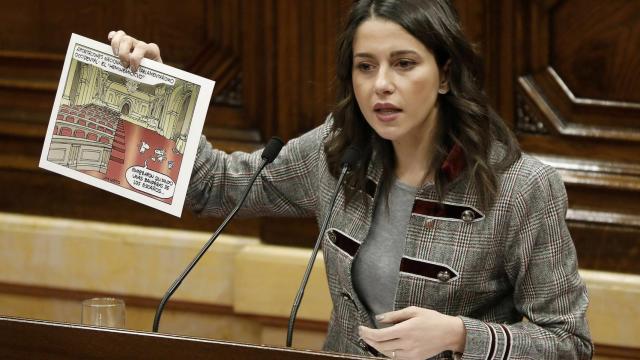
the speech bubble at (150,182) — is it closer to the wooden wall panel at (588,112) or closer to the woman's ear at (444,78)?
Answer: the woman's ear at (444,78)

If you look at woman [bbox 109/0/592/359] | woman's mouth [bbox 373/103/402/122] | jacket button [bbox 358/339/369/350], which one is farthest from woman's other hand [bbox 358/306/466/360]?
woman's mouth [bbox 373/103/402/122]

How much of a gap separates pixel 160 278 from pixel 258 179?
97 centimetres

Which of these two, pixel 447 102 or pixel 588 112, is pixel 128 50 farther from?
pixel 588 112

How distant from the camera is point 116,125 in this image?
2.32 m

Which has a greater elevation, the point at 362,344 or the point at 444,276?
the point at 444,276

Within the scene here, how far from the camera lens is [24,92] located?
354 centimetres

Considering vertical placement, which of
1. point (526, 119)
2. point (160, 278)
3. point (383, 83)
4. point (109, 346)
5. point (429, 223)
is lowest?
point (109, 346)

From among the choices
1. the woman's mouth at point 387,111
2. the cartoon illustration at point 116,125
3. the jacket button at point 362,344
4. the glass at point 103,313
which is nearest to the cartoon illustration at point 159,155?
the cartoon illustration at point 116,125

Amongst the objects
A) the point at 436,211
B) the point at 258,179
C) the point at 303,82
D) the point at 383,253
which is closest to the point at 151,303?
the point at 303,82

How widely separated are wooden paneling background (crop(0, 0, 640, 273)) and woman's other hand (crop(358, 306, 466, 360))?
103cm

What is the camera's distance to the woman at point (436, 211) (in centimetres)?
218

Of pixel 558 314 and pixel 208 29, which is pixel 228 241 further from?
pixel 558 314

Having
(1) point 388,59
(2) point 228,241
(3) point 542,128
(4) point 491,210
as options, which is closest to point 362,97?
(1) point 388,59

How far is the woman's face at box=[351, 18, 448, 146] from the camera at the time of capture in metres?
2.19
